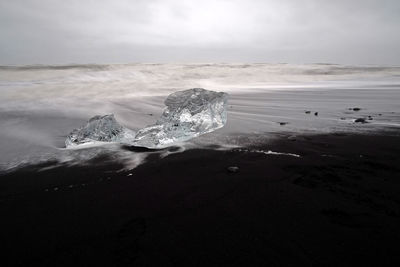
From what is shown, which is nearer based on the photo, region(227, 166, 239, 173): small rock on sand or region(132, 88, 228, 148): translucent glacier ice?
→ region(227, 166, 239, 173): small rock on sand

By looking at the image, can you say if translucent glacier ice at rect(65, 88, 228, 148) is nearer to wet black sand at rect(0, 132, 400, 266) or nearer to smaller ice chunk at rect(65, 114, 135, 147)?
smaller ice chunk at rect(65, 114, 135, 147)

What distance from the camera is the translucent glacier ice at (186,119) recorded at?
4.39m

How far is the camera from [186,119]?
5.04 m

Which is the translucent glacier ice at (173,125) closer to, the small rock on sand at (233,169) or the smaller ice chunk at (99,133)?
the smaller ice chunk at (99,133)

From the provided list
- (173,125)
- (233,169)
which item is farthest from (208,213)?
(173,125)

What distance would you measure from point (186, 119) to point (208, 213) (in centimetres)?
299

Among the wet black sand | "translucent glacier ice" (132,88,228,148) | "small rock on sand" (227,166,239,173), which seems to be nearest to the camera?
the wet black sand

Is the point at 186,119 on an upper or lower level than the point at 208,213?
upper

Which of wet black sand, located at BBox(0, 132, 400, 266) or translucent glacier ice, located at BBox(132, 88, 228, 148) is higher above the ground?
translucent glacier ice, located at BBox(132, 88, 228, 148)

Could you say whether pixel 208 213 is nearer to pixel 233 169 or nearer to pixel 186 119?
pixel 233 169

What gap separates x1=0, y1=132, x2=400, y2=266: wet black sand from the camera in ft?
5.72

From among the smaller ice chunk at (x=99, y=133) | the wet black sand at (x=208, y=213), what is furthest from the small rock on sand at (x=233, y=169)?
the smaller ice chunk at (x=99, y=133)

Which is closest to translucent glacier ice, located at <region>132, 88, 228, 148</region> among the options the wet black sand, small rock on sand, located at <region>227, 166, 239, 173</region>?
the wet black sand

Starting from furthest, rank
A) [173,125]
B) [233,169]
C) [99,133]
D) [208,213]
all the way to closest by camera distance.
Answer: [173,125] < [99,133] < [233,169] < [208,213]
